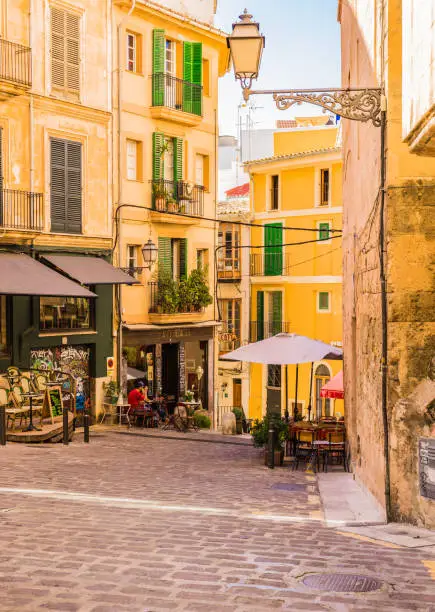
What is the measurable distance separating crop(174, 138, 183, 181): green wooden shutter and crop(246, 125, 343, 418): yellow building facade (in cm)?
884

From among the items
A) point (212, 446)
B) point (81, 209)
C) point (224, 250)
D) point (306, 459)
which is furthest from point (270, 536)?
point (224, 250)

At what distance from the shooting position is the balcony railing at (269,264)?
37844mm

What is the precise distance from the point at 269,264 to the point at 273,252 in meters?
0.58

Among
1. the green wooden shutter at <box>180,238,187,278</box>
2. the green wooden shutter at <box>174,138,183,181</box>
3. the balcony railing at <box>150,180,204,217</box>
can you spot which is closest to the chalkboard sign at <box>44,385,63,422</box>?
the balcony railing at <box>150,180,204,217</box>

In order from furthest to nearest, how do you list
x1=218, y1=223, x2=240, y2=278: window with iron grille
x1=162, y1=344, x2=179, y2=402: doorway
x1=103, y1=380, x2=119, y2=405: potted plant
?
1. x1=218, y1=223, x2=240, y2=278: window with iron grille
2. x1=162, y1=344, x2=179, y2=402: doorway
3. x1=103, y1=380, x2=119, y2=405: potted plant

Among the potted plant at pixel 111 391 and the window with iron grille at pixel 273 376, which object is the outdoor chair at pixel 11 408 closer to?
the potted plant at pixel 111 391

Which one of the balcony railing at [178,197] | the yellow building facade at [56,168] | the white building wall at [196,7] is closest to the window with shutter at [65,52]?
the yellow building facade at [56,168]

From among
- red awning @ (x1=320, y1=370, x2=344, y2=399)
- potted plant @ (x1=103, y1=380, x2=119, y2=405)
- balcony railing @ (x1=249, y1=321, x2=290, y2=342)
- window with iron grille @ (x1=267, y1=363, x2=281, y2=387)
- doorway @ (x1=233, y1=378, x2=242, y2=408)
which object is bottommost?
doorway @ (x1=233, y1=378, x2=242, y2=408)

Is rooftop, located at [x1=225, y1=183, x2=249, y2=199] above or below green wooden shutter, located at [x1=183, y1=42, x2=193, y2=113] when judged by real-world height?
below

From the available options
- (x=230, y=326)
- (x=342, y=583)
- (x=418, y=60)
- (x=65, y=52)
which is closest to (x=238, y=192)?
(x=230, y=326)

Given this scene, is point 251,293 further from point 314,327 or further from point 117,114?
point 117,114

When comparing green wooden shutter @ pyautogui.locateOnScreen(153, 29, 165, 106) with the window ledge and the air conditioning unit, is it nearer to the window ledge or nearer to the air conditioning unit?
the air conditioning unit

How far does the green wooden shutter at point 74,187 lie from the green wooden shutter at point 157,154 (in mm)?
3433

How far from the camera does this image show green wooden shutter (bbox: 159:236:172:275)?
2686 cm
